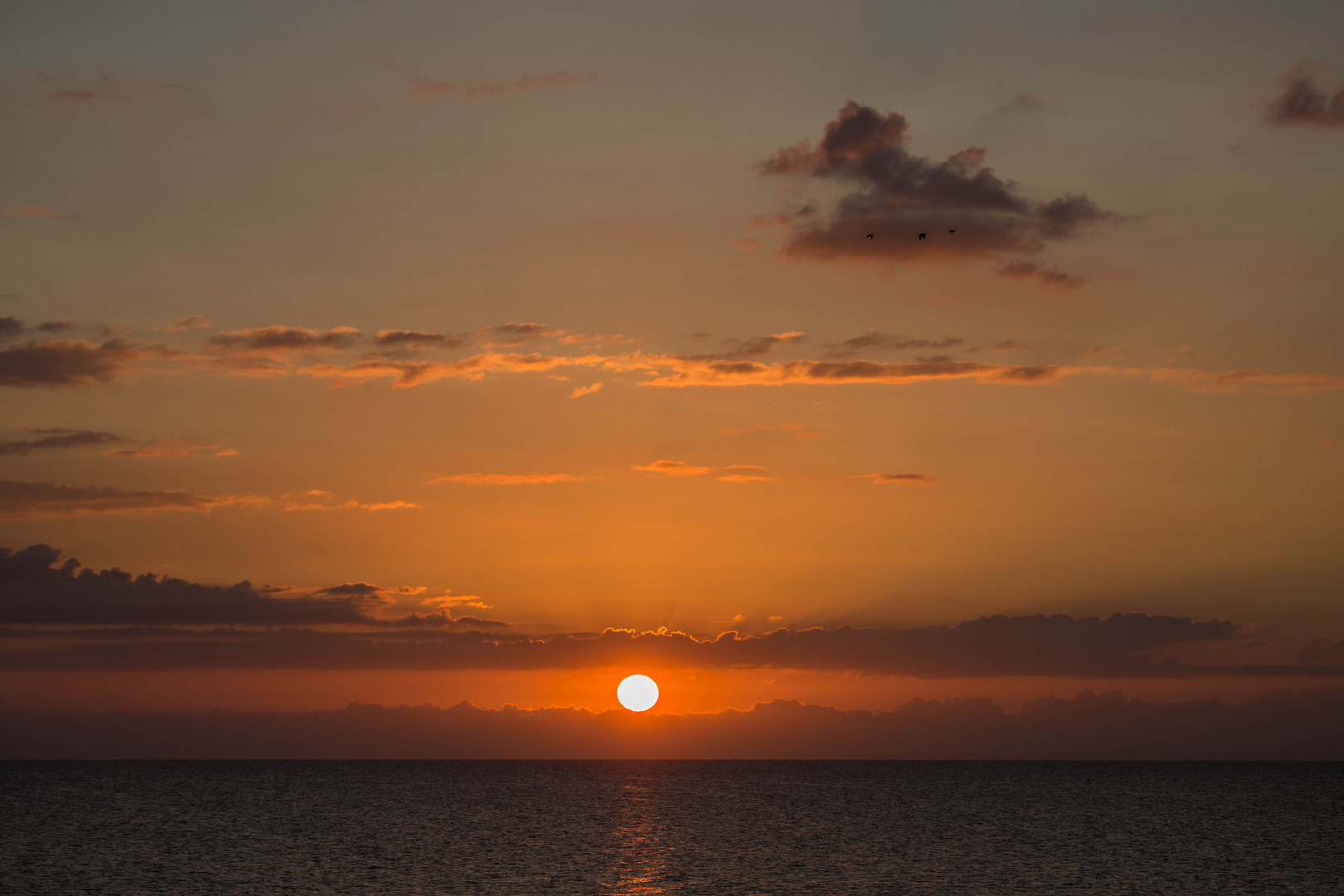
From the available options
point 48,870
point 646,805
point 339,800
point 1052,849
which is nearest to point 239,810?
point 339,800

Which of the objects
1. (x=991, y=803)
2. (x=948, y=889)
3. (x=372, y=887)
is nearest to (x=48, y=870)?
(x=372, y=887)

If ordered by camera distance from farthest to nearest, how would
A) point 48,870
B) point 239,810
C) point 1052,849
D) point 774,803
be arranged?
point 774,803 → point 239,810 → point 1052,849 → point 48,870

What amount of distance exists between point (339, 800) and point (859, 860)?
120014 millimetres

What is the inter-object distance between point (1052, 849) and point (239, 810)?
119994 mm

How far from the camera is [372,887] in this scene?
83.0 metres

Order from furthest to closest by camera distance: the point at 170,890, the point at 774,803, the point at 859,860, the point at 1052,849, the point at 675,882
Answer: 1. the point at 774,803
2. the point at 1052,849
3. the point at 859,860
4. the point at 675,882
5. the point at 170,890

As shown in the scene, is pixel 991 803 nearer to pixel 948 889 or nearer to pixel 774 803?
pixel 774 803

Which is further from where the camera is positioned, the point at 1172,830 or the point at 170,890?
the point at 1172,830

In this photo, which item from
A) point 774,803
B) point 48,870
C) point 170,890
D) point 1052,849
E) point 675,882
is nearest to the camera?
point 170,890

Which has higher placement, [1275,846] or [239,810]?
[239,810]

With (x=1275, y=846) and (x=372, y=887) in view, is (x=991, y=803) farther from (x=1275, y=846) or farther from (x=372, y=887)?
(x=372, y=887)

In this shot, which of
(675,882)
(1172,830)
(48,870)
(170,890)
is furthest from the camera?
(1172,830)

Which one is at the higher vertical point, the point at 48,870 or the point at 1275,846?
the point at 48,870

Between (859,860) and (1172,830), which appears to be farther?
(1172,830)
